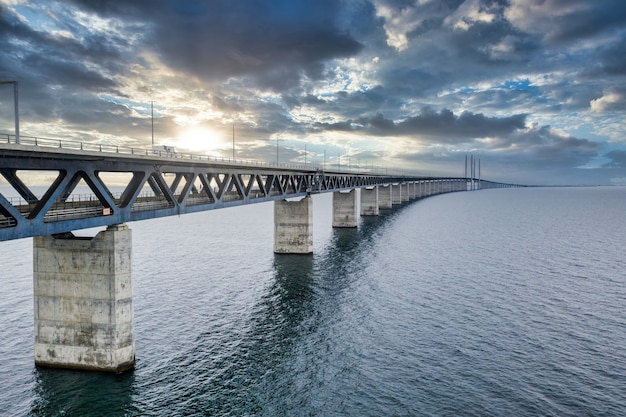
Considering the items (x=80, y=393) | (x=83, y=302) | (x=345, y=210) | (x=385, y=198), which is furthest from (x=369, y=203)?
(x=80, y=393)

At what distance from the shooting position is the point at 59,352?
28156 mm

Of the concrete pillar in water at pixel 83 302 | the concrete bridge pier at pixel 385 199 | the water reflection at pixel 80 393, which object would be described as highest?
the concrete bridge pier at pixel 385 199

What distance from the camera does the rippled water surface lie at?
25125mm

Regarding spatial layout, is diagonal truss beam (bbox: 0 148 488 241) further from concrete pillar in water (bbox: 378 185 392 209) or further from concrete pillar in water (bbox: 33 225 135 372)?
concrete pillar in water (bbox: 378 185 392 209)

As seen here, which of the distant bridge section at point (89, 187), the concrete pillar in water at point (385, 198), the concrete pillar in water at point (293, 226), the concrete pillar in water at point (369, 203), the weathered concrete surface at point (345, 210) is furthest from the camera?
the concrete pillar in water at point (385, 198)

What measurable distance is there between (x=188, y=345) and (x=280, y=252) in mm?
38373

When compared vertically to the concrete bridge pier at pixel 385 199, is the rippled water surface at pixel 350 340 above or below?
below

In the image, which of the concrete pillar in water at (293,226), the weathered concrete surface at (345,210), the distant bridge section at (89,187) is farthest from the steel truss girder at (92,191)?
the weathered concrete surface at (345,210)

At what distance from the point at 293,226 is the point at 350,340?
122 feet

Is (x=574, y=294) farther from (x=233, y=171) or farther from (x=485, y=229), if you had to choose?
(x=485, y=229)

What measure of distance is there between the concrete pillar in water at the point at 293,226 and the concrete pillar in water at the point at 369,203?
7230 cm

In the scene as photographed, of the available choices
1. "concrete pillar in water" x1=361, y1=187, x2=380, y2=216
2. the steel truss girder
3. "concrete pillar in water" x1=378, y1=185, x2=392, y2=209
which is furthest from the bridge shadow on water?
"concrete pillar in water" x1=378, y1=185, x2=392, y2=209

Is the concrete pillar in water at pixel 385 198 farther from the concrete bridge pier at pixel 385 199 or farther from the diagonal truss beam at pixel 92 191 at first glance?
the diagonal truss beam at pixel 92 191

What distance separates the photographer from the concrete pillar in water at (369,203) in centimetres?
14000
